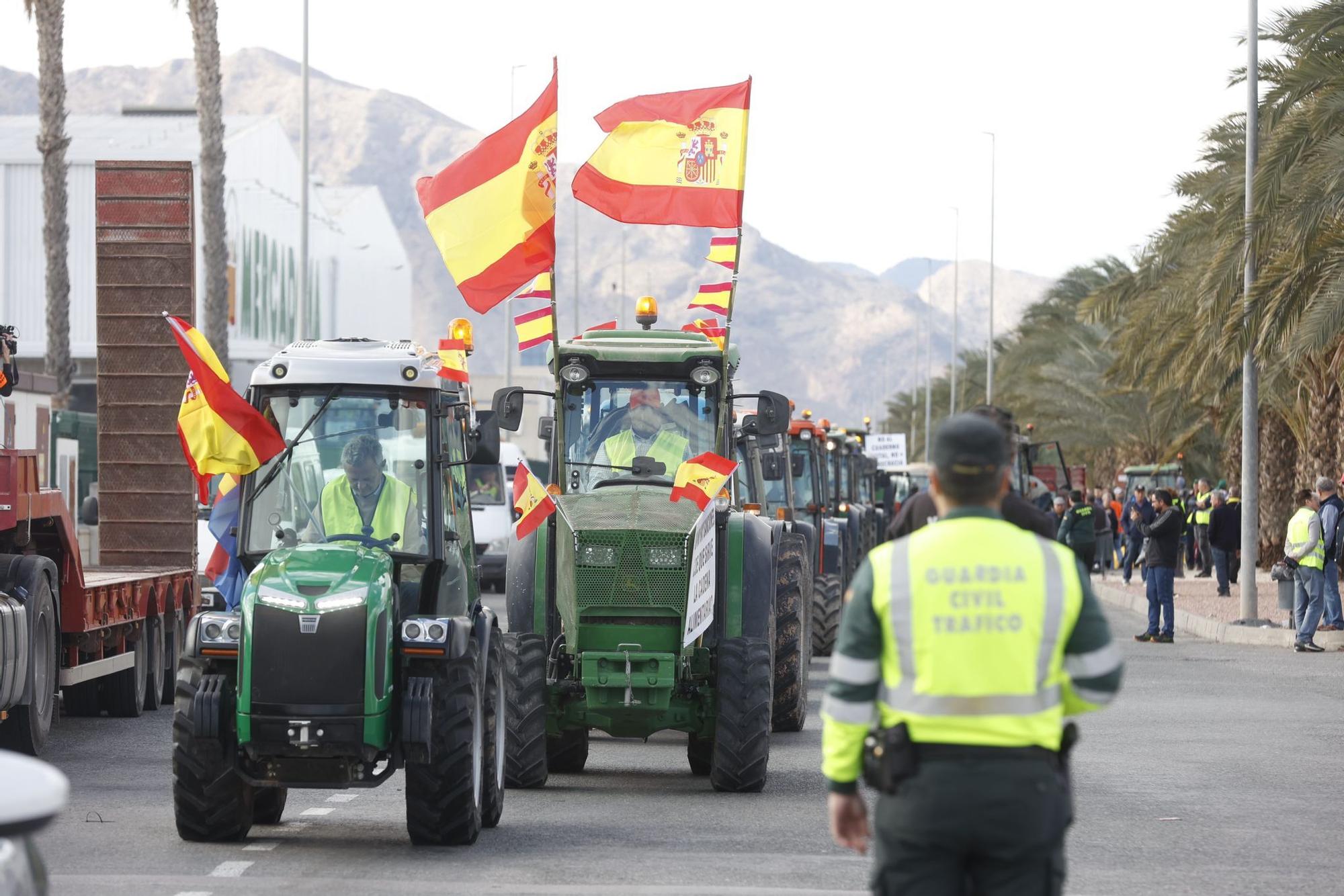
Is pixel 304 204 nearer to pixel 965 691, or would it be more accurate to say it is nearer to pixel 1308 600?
pixel 1308 600

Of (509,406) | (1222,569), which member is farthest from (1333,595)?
(509,406)

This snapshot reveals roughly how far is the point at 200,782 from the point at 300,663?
2.76ft

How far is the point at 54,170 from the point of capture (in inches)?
1406

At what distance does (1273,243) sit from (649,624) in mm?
16657

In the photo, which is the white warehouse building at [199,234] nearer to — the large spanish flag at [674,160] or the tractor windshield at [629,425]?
the large spanish flag at [674,160]

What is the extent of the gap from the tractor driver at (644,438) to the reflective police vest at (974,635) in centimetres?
800

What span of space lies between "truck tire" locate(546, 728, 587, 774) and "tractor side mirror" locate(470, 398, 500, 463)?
265cm

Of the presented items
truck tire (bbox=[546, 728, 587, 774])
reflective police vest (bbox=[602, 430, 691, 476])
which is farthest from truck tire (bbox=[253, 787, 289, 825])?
reflective police vest (bbox=[602, 430, 691, 476])

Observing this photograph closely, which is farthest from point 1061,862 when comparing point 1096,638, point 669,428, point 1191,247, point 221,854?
point 1191,247

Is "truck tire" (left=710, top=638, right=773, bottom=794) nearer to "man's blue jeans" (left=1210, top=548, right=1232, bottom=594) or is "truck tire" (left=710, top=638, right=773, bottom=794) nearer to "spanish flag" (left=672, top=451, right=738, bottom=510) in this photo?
"spanish flag" (left=672, top=451, right=738, bottom=510)

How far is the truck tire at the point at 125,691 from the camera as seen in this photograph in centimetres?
1669

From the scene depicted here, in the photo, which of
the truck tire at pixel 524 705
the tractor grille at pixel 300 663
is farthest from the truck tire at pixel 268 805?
the truck tire at pixel 524 705

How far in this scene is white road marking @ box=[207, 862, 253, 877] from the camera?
917cm

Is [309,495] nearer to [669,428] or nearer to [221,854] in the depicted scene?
[221,854]
